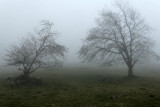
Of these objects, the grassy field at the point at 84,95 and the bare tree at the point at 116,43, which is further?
the bare tree at the point at 116,43

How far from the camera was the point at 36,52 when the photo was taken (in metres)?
37.6

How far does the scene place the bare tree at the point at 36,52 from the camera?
35531mm

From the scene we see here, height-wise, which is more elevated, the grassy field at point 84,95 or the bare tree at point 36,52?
the bare tree at point 36,52

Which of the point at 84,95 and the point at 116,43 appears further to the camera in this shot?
the point at 116,43

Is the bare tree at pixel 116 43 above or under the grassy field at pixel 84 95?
above

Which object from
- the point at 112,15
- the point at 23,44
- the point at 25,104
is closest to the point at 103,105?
the point at 25,104

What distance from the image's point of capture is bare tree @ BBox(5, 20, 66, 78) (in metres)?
35.5

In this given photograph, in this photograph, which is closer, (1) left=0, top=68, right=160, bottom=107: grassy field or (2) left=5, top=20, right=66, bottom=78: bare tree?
(1) left=0, top=68, right=160, bottom=107: grassy field

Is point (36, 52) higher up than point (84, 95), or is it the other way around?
point (36, 52)

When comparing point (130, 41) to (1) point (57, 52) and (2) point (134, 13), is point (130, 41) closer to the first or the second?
(2) point (134, 13)

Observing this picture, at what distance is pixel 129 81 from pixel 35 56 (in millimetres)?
18831

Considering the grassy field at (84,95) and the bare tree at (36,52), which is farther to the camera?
the bare tree at (36,52)

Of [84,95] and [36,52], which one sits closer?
[84,95]

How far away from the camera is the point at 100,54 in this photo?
42.6 meters
